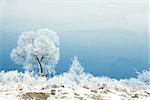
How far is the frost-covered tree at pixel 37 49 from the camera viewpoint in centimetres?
402

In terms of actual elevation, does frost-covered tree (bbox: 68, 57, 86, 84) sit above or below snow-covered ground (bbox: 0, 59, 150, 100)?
above

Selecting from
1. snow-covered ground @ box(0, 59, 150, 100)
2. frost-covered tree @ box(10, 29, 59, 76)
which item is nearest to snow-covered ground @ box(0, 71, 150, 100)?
snow-covered ground @ box(0, 59, 150, 100)

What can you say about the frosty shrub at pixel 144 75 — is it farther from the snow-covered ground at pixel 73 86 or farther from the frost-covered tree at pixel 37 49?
the frost-covered tree at pixel 37 49

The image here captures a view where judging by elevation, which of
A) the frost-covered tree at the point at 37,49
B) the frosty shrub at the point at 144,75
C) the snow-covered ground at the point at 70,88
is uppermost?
the frost-covered tree at the point at 37,49

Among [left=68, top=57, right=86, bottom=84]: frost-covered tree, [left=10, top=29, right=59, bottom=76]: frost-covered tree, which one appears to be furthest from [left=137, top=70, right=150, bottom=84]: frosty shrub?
[left=10, top=29, right=59, bottom=76]: frost-covered tree

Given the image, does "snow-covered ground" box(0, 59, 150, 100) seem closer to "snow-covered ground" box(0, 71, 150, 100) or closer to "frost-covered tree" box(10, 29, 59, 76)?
"snow-covered ground" box(0, 71, 150, 100)

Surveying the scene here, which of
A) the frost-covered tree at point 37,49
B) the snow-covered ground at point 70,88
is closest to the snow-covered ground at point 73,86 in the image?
the snow-covered ground at point 70,88

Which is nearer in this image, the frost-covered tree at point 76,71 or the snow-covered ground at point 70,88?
the snow-covered ground at point 70,88

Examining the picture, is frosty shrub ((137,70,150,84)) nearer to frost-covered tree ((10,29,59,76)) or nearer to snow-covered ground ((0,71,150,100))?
snow-covered ground ((0,71,150,100))

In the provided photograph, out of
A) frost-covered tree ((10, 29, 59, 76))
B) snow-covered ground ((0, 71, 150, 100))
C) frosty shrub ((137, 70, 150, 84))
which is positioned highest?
frost-covered tree ((10, 29, 59, 76))

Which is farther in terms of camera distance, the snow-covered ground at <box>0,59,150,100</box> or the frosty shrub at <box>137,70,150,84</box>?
the frosty shrub at <box>137,70,150,84</box>

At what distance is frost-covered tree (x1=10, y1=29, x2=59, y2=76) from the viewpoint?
4.02 meters

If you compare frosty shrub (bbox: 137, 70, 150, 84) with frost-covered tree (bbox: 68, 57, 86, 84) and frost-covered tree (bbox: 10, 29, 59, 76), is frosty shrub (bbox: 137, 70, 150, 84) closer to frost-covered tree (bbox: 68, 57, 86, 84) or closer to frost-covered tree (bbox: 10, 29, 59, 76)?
frost-covered tree (bbox: 68, 57, 86, 84)

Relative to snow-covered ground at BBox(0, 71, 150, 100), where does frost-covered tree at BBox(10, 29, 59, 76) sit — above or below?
above
